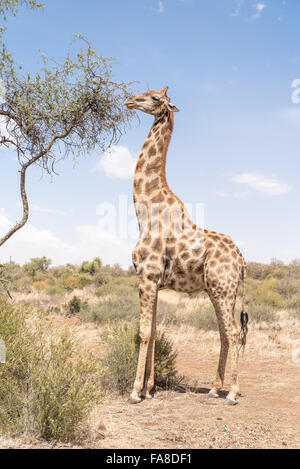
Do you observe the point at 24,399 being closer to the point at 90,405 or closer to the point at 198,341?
the point at 90,405

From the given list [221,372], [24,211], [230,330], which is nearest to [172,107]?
[24,211]

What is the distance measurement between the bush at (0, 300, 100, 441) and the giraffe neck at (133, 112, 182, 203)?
119 inches

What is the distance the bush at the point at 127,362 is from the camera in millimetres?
8117

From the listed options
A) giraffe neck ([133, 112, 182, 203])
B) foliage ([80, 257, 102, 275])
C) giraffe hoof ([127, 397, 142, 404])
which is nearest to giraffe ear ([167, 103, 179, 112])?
giraffe neck ([133, 112, 182, 203])

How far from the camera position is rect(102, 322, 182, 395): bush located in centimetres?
812

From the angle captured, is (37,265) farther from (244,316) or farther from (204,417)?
(204,417)

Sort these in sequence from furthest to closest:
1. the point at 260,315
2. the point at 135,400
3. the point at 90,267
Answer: the point at 90,267 → the point at 260,315 → the point at 135,400

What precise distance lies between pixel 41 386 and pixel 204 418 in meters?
2.51

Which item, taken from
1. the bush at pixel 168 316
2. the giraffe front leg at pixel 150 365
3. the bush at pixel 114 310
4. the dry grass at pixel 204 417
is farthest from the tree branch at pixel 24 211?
the bush at pixel 168 316

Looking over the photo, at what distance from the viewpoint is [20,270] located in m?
35.3

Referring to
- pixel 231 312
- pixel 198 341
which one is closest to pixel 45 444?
pixel 231 312

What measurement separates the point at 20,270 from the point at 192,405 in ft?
97.9

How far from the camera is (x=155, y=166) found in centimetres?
819
